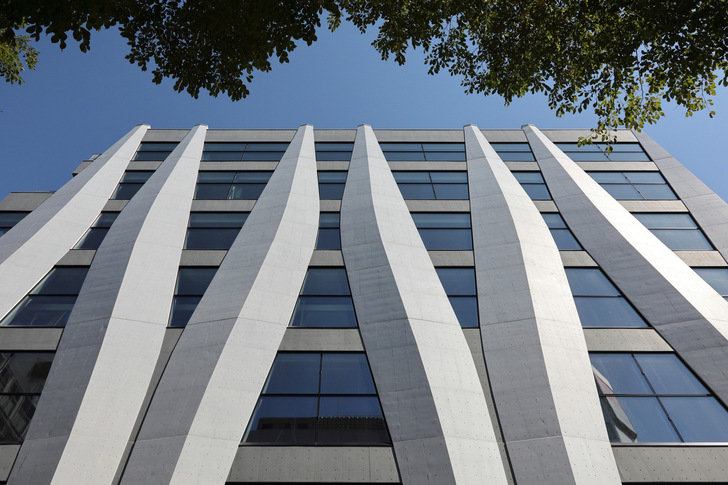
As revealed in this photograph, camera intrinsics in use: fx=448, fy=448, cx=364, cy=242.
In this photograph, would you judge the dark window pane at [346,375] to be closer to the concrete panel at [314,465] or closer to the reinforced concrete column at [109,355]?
the concrete panel at [314,465]

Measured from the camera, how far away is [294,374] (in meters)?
13.5

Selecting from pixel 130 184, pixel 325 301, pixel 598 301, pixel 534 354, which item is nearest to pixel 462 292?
pixel 534 354

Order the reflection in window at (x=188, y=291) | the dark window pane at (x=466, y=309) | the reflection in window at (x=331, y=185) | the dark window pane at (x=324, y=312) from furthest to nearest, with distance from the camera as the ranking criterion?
the reflection in window at (x=331, y=185) → the reflection in window at (x=188, y=291) → the dark window pane at (x=324, y=312) → the dark window pane at (x=466, y=309)

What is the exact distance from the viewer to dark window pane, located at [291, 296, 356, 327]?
49.1ft

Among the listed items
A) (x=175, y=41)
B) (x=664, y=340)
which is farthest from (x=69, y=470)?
(x=664, y=340)

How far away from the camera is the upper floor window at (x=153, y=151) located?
81.5 ft

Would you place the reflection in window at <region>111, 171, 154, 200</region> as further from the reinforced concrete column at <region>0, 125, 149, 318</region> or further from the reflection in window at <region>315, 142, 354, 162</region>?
the reflection in window at <region>315, 142, 354, 162</region>

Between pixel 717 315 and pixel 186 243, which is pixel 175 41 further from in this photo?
pixel 717 315

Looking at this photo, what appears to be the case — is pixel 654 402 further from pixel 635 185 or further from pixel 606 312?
pixel 635 185

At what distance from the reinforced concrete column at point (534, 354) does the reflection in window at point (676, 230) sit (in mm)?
5107

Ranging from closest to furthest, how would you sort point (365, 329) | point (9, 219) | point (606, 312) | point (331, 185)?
point (365, 329) < point (606, 312) < point (9, 219) < point (331, 185)

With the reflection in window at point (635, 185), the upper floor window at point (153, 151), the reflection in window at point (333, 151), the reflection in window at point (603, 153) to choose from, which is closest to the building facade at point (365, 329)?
the reflection in window at point (635, 185)

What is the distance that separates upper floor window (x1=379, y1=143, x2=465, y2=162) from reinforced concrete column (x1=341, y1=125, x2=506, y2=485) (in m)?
6.54

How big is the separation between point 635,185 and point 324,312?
56.8 ft
